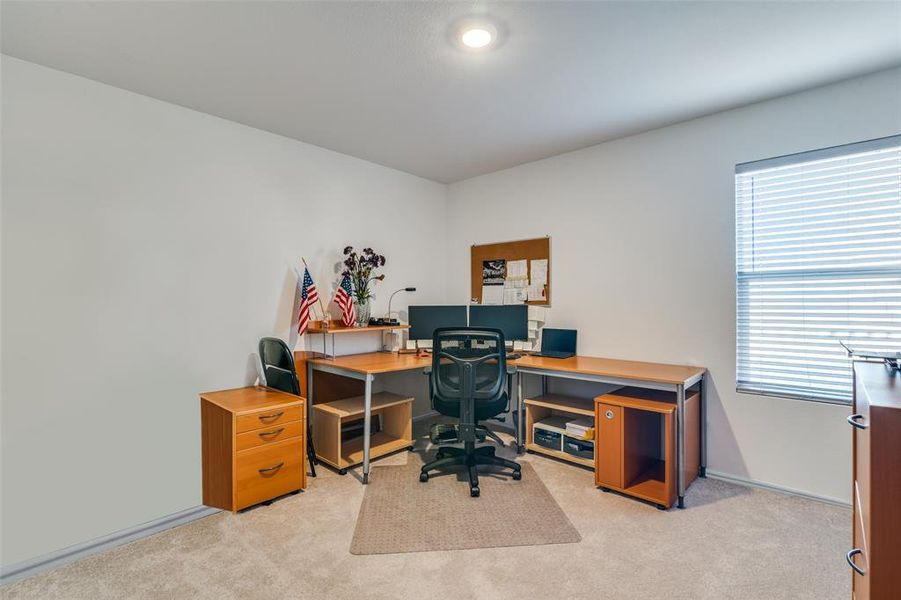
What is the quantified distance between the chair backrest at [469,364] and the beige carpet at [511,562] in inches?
35.0

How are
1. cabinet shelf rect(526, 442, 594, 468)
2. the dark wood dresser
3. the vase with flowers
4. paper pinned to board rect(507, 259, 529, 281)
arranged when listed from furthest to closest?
paper pinned to board rect(507, 259, 529, 281) < the vase with flowers < cabinet shelf rect(526, 442, 594, 468) < the dark wood dresser

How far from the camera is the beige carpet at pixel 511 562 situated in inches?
74.8

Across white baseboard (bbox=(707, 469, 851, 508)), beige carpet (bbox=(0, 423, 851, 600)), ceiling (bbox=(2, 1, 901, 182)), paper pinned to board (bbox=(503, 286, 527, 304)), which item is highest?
ceiling (bbox=(2, 1, 901, 182))

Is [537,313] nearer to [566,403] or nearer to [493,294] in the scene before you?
[493,294]

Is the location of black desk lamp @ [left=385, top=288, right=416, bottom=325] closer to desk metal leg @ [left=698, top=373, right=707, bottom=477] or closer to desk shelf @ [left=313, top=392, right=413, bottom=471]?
desk shelf @ [left=313, top=392, right=413, bottom=471]

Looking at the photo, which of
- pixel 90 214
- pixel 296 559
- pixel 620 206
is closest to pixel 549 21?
pixel 620 206

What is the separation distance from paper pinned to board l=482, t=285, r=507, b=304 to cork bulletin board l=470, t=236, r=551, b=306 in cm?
6

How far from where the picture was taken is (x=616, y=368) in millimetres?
3053

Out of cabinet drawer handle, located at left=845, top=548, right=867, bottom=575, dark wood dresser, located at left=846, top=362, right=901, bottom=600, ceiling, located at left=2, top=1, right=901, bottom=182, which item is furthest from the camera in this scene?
ceiling, located at left=2, top=1, right=901, bottom=182

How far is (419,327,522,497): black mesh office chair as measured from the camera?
2.92m

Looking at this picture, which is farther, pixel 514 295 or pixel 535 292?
pixel 514 295

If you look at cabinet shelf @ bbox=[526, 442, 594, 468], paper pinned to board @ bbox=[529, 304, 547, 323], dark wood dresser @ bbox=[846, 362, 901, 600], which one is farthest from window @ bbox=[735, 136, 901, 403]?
dark wood dresser @ bbox=[846, 362, 901, 600]

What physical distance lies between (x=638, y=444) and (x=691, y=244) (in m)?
1.48

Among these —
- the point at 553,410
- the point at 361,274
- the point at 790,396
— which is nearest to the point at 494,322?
the point at 553,410
